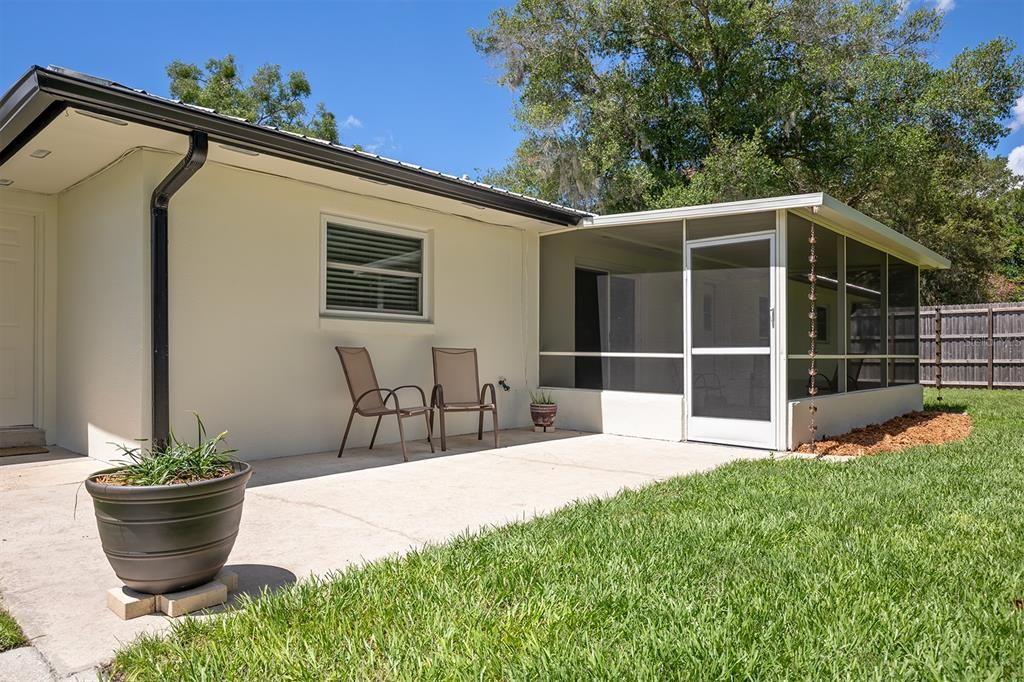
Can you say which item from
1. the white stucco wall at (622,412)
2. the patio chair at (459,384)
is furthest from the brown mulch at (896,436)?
the patio chair at (459,384)

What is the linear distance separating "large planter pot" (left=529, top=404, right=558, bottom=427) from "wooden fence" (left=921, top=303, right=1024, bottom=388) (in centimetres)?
1027

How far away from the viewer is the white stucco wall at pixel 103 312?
5234 millimetres

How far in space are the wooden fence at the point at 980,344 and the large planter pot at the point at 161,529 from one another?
15.0 meters

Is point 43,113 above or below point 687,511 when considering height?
above

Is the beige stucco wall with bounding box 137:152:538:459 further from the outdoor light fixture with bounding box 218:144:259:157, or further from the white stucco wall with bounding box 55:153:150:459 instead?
the outdoor light fixture with bounding box 218:144:259:157

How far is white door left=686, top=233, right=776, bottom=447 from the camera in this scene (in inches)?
262

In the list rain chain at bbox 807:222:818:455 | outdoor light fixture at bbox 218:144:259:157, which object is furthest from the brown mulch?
outdoor light fixture at bbox 218:144:259:157

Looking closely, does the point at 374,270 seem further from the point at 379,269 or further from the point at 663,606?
the point at 663,606

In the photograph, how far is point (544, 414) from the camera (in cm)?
790

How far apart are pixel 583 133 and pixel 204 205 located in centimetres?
1216

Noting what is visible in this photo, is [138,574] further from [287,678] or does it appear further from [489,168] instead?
[489,168]

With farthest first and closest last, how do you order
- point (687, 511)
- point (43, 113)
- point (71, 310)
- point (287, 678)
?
point (71, 310) → point (43, 113) → point (687, 511) → point (287, 678)

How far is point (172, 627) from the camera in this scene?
7.97 feet

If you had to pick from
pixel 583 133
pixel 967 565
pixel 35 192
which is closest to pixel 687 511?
pixel 967 565
